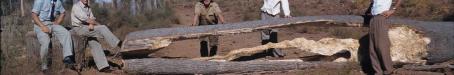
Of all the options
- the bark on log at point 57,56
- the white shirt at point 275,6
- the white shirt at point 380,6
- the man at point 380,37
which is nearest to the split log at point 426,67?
the man at point 380,37

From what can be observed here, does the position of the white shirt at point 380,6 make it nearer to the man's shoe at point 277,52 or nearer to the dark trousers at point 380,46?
the dark trousers at point 380,46

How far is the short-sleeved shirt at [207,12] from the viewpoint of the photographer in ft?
31.8

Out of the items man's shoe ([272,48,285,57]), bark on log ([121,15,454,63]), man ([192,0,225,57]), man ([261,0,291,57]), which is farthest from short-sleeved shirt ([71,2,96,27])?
man's shoe ([272,48,285,57])

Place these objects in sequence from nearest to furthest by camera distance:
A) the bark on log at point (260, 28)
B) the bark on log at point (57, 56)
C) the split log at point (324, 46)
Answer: the bark on log at point (260, 28) < the split log at point (324, 46) < the bark on log at point (57, 56)

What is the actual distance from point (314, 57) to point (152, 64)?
2054mm

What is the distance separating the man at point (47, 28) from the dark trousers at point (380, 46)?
3667mm

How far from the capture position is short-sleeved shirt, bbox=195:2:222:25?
9.70 meters

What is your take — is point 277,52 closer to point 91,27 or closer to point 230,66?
point 230,66

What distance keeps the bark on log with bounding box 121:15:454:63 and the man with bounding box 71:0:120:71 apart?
324mm

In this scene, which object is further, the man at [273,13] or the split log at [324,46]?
the man at [273,13]

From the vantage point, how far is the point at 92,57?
938 cm

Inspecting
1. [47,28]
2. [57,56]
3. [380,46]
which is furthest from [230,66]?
[57,56]

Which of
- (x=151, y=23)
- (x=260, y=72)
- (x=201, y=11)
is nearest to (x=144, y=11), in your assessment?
(x=151, y=23)

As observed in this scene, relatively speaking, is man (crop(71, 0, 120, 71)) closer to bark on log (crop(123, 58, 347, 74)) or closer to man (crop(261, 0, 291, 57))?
bark on log (crop(123, 58, 347, 74))
